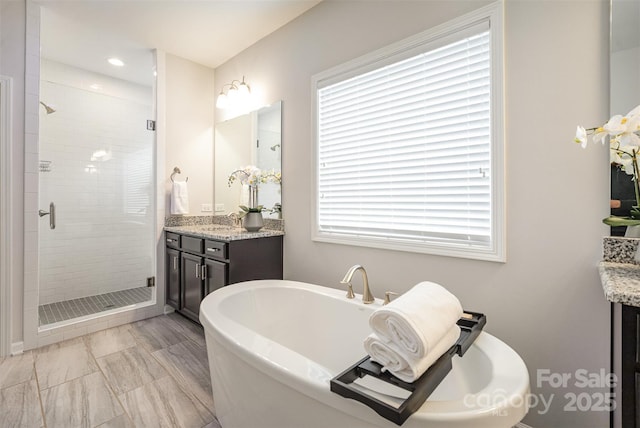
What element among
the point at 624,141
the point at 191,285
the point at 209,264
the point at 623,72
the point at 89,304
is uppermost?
the point at 623,72

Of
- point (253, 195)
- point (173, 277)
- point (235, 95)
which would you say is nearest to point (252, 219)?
point (253, 195)

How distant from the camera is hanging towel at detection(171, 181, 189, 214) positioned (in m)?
3.07

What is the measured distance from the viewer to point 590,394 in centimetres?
133

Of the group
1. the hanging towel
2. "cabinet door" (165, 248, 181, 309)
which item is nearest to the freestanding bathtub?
"cabinet door" (165, 248, 181, 309)

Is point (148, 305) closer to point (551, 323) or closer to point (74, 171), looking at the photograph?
point (74, 171)

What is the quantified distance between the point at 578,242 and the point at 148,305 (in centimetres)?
343

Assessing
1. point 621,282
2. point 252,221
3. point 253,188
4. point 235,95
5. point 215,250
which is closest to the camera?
point 621,282

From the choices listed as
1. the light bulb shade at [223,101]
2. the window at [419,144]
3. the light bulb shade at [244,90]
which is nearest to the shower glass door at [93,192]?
the light bulb shade at [223,101]

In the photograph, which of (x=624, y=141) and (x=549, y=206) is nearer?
(x=624, y=141)

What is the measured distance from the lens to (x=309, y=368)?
103 centimetres

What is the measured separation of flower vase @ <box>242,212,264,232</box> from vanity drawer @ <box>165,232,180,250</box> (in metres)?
0.78

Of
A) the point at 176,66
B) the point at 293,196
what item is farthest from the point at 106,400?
the point at 176,66

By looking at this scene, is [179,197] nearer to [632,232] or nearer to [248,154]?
[248,154]

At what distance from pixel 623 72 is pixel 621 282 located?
0.88 metres
